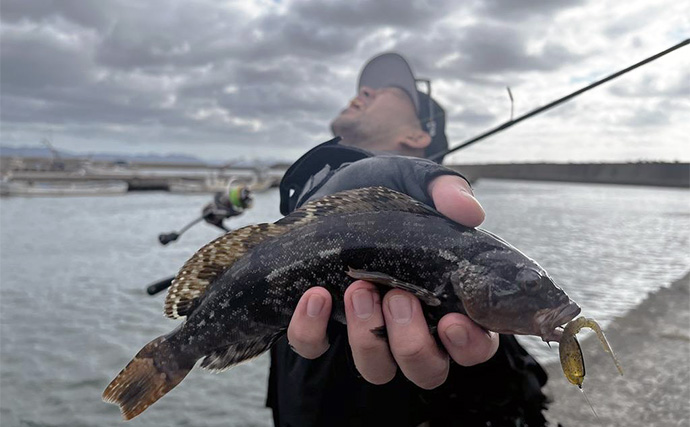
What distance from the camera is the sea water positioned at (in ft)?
29.5

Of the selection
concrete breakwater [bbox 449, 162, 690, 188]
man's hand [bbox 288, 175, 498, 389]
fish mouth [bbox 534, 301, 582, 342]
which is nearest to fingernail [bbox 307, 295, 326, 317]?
man's hand [bbox 288, 175, 498, 389]

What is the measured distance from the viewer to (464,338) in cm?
253

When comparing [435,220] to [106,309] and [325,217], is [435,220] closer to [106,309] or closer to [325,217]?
[325,217]

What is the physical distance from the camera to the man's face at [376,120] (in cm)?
541

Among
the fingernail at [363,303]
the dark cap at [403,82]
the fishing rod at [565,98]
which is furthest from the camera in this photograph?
the dark cap at [403,82]

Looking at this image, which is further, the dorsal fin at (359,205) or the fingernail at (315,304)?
the dorsal fin at (359,205)

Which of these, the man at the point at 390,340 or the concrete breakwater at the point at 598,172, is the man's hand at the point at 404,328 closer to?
the man at the point at 390,340

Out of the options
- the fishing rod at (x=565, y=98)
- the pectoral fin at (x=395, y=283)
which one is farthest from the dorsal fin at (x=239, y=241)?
the fishing rod at (x=565, y=98)

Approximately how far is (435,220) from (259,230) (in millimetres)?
995

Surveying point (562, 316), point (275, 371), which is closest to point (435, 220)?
point (562, 316)

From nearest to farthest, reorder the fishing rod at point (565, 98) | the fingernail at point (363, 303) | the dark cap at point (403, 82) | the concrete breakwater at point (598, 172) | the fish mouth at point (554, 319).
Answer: the fish mouth at point (554, 319)
the fingernail at point (363, 303)
the fishing rod at point (565, 98)
the dark cap at point (403, 82)
the concrete breakwater at point (598, 172)

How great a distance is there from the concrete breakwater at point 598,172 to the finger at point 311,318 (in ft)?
236

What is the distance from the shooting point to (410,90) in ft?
19.3

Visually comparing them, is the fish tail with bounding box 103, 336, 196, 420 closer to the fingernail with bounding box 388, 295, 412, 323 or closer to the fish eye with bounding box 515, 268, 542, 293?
the fingernail with bounding box 388, 295, 412, 323
